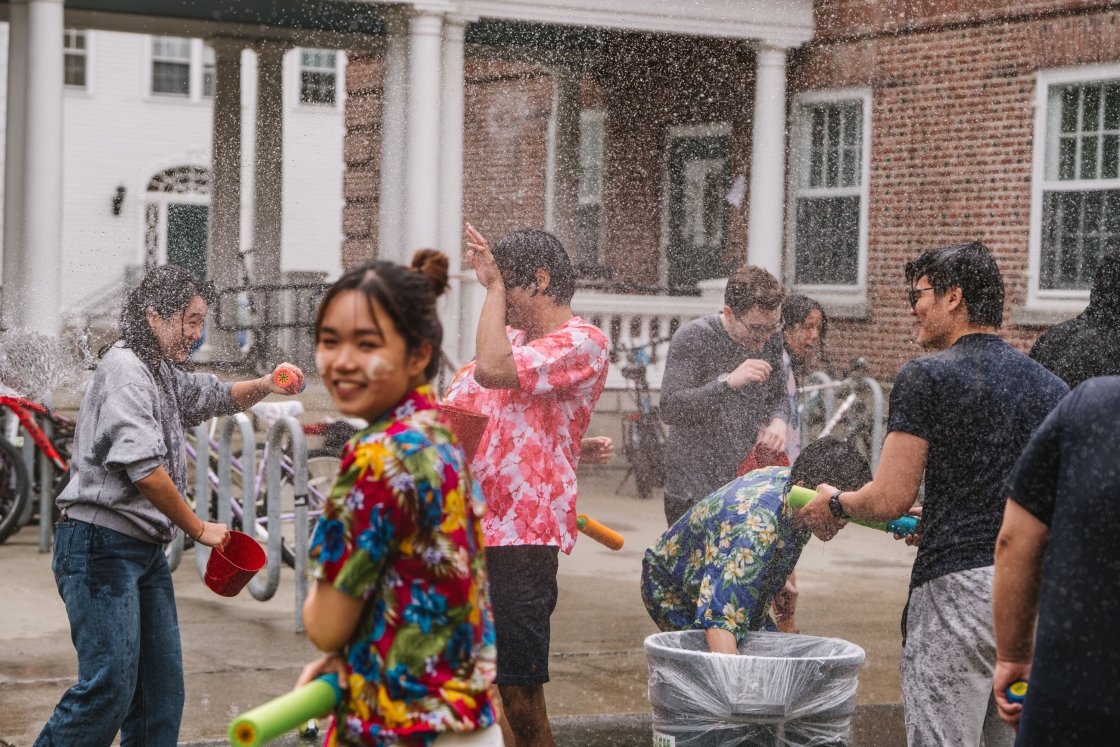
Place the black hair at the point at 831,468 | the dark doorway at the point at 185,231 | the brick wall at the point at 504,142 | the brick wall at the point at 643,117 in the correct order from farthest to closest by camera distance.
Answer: the dark doorway at the point at 185,231
the brick wall at the point at 504,142
the brick wall at the point at 643,117
the black hair at the point at 831,468

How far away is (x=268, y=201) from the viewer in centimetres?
1753

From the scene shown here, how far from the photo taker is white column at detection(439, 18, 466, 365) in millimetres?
13383

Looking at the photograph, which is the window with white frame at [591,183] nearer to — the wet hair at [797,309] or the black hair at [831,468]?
the wet hair at [797,309]

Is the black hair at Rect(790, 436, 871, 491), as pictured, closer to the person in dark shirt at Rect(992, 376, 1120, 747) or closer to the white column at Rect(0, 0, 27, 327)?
the person in dark shirt at Rect(992, 376, 1120, 747)

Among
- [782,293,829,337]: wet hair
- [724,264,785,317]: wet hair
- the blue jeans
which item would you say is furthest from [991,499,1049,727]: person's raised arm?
[782,293,829,337]: wet hair

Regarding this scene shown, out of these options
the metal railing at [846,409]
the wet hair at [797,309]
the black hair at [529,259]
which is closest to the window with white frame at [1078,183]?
the metal railing at [846,409]

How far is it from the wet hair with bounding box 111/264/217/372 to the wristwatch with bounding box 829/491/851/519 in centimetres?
183

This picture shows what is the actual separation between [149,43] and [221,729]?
85.0 feet

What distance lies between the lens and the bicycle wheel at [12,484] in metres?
8.55

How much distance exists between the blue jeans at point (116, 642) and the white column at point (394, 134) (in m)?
9.50

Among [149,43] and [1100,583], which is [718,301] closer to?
→ [1100,583]

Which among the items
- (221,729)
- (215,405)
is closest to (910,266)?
(215,405)

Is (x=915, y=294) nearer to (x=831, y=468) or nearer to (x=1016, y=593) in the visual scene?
(x=831, y=468)

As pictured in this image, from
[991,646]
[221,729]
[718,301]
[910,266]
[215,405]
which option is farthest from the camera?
[718,301]
